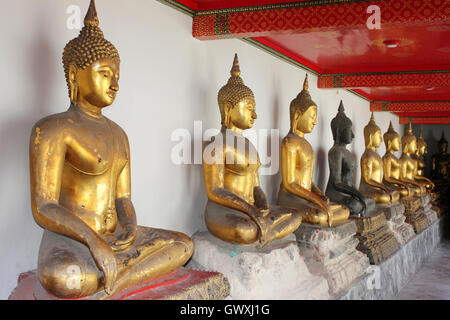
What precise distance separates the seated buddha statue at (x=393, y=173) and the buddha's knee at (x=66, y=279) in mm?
5974

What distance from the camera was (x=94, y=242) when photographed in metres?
2.13

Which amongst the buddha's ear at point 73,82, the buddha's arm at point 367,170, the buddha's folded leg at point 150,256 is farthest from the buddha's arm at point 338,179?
the buddha's ear at point 73,82

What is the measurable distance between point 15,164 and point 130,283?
2.79 feet

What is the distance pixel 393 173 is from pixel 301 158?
3820 mm

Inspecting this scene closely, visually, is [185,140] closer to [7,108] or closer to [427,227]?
[7,108]

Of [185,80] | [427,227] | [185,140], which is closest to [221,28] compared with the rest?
[185,80]

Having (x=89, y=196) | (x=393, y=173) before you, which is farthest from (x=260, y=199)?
(x=393, y=173)

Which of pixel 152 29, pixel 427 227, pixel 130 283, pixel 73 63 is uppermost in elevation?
pixel 152 29

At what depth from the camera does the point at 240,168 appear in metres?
3.58

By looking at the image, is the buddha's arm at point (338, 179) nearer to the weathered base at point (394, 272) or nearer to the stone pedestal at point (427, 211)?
the weathered base at point (394, 272)

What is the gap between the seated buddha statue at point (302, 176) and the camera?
4.32 m

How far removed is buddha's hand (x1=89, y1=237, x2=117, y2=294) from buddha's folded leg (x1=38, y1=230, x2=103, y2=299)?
0.18 feet

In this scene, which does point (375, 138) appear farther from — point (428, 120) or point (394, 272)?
point (428, 120)

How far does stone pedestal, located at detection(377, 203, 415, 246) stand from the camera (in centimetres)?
610
